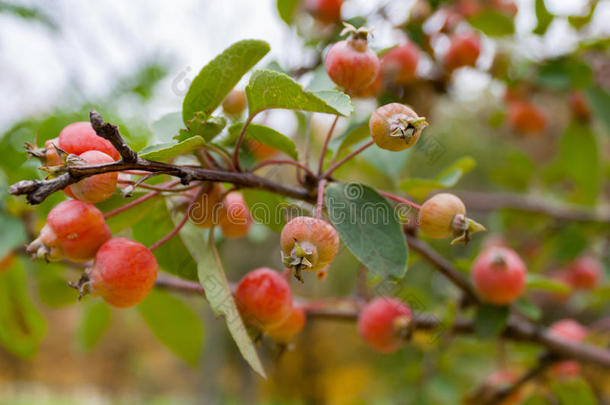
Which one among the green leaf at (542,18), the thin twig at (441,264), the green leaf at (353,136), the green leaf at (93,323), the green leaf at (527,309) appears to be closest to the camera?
the green leaf at (353,136)

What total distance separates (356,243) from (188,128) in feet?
0.73

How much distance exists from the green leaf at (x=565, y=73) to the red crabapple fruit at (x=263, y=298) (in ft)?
3.27

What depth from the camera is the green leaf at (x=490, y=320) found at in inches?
33.1

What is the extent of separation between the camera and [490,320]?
857 mm

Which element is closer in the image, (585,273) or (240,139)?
(240,139)

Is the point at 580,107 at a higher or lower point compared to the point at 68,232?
lower

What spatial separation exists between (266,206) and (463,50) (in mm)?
838

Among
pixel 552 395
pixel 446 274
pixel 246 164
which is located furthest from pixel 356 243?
pixel 552 395

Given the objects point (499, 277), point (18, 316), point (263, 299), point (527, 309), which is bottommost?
point (18, 316)

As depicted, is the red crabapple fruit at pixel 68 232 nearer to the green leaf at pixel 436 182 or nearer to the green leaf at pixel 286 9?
the green leaf at pixel 436 182

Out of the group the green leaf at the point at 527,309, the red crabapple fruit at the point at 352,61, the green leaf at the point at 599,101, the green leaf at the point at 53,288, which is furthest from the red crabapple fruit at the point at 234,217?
the green leaf at the point at 599,101

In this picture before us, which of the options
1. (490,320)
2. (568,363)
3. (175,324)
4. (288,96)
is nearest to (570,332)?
(568,363)

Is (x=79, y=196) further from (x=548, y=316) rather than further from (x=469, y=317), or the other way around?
(x=548, y=316)

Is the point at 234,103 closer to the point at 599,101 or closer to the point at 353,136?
the point at 353,136
